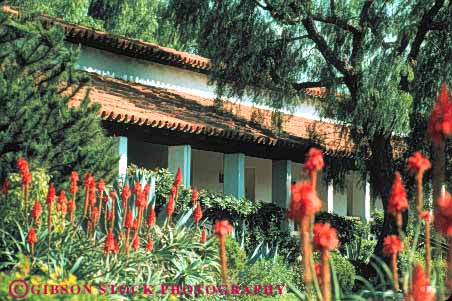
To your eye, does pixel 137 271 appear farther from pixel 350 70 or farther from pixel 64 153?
pixel 350 70

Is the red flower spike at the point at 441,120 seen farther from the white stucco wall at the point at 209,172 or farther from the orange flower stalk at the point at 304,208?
the white stucco wall at the point at 209,172

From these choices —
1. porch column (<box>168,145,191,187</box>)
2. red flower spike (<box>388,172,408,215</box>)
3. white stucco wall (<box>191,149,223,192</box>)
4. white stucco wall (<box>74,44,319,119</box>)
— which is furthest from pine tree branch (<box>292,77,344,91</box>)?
red flower spike (<box>388,172,408,215</box>)

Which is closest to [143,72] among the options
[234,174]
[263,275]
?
[234,174]

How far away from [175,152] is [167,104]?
1.22 m

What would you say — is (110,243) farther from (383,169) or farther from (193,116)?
(193,116)

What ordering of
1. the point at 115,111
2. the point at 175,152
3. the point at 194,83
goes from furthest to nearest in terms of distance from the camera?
the point at 194,83 → the point at 175,152 → the point at 115,111

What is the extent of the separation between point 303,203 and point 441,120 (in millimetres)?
700

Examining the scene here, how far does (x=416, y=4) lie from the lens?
16078 mm

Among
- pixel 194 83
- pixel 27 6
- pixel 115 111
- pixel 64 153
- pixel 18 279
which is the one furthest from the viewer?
pixel 194 83

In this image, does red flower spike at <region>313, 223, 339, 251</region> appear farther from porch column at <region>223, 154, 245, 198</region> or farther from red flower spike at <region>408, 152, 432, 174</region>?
porch column at <region>223, 154, 245, 198</region>

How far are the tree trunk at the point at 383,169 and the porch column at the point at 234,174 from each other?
332cm

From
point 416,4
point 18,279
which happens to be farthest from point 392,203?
point 416,4

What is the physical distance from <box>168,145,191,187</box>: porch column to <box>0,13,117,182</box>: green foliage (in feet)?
21.6

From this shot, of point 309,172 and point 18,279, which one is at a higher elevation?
point 309,172
